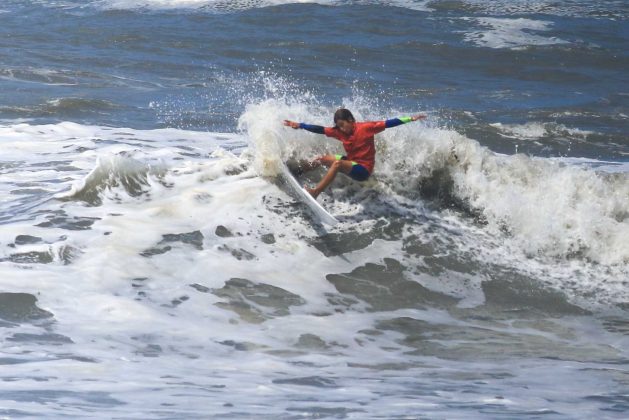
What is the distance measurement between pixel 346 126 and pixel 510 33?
15608 mm

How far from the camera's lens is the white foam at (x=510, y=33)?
22.7m

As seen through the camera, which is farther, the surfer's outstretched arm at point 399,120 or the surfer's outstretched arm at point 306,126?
the surfer's outstretched arm at point 306,126

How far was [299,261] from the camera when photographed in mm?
8305

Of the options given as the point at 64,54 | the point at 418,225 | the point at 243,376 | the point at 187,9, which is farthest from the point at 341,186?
the point at 187,9

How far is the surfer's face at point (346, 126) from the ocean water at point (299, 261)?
60 cm

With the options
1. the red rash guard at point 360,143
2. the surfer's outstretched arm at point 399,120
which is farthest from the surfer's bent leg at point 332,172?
the surfer's outstretched arm at point 399,120

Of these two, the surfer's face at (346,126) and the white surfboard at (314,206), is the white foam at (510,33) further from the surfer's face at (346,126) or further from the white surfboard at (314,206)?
the white surfboard at (314,206)

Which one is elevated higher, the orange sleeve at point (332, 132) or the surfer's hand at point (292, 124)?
the surfer's hand at point (292, 124)

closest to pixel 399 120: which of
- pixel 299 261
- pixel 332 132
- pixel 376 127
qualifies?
pixel 376 127

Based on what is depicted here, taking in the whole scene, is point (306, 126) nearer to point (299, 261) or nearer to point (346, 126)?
point (346, 126)

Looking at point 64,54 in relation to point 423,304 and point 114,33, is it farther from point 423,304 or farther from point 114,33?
point 423,304

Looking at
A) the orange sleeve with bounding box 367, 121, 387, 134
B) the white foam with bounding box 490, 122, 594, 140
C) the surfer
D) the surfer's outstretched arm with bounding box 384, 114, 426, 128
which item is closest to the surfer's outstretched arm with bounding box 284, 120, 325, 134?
the surfer

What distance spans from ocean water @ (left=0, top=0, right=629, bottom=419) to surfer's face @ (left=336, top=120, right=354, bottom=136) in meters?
0.60

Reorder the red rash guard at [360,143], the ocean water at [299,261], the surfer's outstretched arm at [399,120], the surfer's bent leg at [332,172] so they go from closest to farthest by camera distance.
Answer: the ocean water at [299,261] → the surfer's outstretched arm at [399,120] → the surfer's bent leg at [332,172] → the red rash guard at [360,143]
